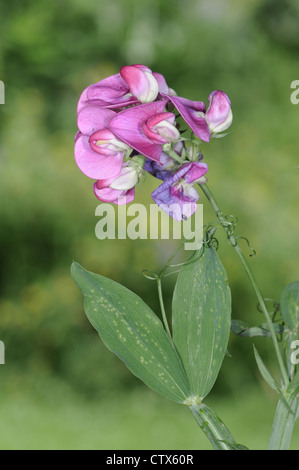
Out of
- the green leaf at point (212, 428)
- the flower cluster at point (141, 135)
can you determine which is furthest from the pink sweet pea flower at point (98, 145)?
the green leaf at point (212, 428)

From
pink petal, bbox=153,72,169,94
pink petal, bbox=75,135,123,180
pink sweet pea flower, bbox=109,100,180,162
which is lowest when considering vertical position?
pink petal, bbox=75,135,123,180

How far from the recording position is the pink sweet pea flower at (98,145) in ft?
1.08

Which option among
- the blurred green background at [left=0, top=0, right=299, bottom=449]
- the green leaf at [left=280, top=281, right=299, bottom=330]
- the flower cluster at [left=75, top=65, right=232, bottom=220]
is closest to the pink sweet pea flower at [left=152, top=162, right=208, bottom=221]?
the flower cluster at [left=75, top=65, right=232, bottom=220]

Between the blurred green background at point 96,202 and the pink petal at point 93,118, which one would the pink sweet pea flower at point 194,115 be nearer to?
the pink petal at point 93,118

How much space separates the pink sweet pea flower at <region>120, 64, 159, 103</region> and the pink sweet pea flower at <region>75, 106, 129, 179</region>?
17 mm

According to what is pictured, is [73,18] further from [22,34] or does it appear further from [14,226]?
[14,226]

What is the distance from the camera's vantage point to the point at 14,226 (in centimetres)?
150

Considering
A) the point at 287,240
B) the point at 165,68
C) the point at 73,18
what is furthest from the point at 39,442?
the point at 73,18

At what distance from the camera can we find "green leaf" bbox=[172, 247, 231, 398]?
356 mm

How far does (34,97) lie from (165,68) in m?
0.39

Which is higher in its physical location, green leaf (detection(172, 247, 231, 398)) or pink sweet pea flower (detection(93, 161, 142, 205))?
pink sweet pea flower (detection(93, 161, 142, 205))

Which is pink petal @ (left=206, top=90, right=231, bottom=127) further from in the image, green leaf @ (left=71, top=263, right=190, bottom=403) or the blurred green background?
the blurred green background

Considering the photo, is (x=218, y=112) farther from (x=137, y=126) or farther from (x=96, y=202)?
(x=96, y=202)

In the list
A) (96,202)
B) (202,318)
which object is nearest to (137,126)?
(202,318)
